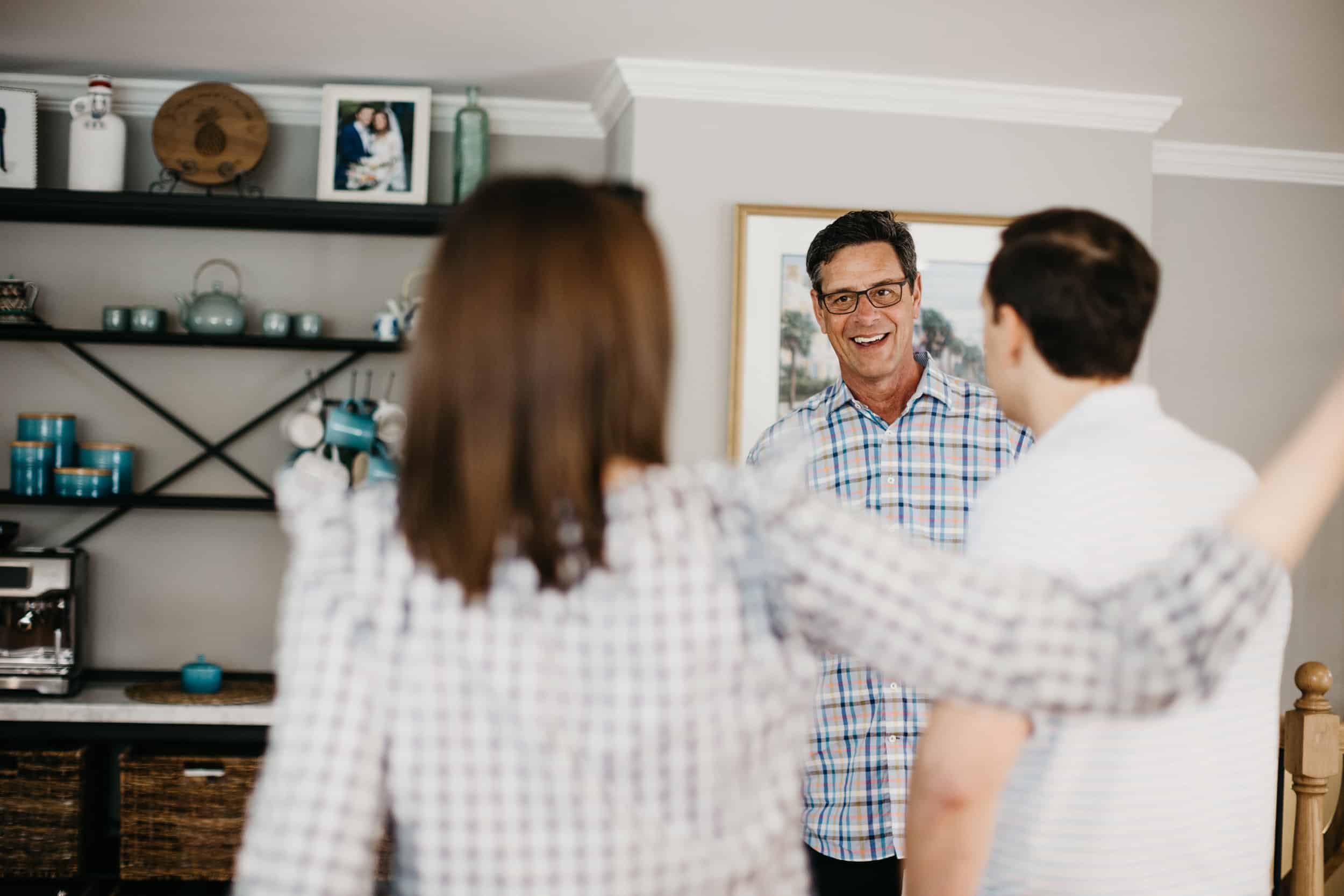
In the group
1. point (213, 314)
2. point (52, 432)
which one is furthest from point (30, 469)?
point (213, 314)

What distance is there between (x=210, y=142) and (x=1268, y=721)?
340 centimetres

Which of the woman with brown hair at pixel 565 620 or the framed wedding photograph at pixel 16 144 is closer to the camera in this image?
the woman with brown hair at pixel 565 620

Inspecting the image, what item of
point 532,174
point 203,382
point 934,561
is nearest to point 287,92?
point 203,382

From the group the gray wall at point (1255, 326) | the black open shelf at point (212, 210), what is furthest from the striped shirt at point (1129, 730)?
the gray wall at point (1255, 326)

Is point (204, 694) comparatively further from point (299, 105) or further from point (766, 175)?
point (766, 175)

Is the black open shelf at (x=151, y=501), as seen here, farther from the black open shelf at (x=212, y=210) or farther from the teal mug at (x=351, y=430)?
the black open shelf at (x=212, y=210)

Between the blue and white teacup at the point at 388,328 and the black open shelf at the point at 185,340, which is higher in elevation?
the blue and white teacup at the point at 388,328

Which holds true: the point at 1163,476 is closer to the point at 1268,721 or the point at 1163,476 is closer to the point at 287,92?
the point at 1268,721

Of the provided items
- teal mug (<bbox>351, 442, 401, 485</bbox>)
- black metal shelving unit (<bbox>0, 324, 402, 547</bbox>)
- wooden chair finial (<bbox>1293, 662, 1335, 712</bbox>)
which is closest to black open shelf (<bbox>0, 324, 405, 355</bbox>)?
black metal shelving unit (<bbox>0, 324, 402, 547</bbox>)

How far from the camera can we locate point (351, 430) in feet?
11.1

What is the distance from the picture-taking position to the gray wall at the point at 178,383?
3592mm

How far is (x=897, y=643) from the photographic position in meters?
0.72

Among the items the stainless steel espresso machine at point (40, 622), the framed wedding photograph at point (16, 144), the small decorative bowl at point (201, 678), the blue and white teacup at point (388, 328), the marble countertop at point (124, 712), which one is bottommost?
the marble countertop at point (124, 712)

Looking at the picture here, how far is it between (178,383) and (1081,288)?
3.32 metres
